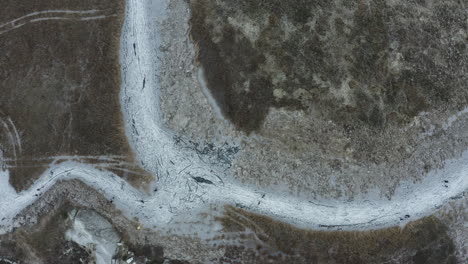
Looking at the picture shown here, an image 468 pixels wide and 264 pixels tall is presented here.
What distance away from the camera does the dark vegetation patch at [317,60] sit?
2064cm

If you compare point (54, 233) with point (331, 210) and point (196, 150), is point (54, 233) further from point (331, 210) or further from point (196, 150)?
point (331, 210)

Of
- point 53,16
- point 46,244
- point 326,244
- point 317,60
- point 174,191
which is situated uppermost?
point 53,16

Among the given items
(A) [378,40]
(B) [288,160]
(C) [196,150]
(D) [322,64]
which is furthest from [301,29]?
(C) [196,150]

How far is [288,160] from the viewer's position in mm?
21000

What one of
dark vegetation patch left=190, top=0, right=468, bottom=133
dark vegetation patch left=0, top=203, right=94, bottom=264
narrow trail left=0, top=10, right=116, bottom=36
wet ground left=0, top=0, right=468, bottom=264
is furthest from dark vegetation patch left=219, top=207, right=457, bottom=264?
narrow trail left=0, top=10, right=116, bottom=36

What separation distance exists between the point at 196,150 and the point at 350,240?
438 inches

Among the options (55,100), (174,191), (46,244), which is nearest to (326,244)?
(174,191)

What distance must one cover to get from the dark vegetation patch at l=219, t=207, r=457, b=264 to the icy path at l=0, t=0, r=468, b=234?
58 cm

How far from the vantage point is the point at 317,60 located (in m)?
20.7

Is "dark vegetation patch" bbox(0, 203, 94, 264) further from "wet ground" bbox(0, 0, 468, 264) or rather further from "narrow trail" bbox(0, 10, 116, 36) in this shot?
"narrow trail" bbox(0, 10, 116, 36)

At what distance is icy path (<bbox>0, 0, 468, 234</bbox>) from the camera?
68.8ft

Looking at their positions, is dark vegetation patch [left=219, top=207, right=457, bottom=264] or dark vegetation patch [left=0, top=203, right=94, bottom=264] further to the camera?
dark vegetation patch [left=0, top=203, right=94, bottom=264]

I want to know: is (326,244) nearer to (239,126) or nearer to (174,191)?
(239,126)

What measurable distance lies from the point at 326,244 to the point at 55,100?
1930 cm
